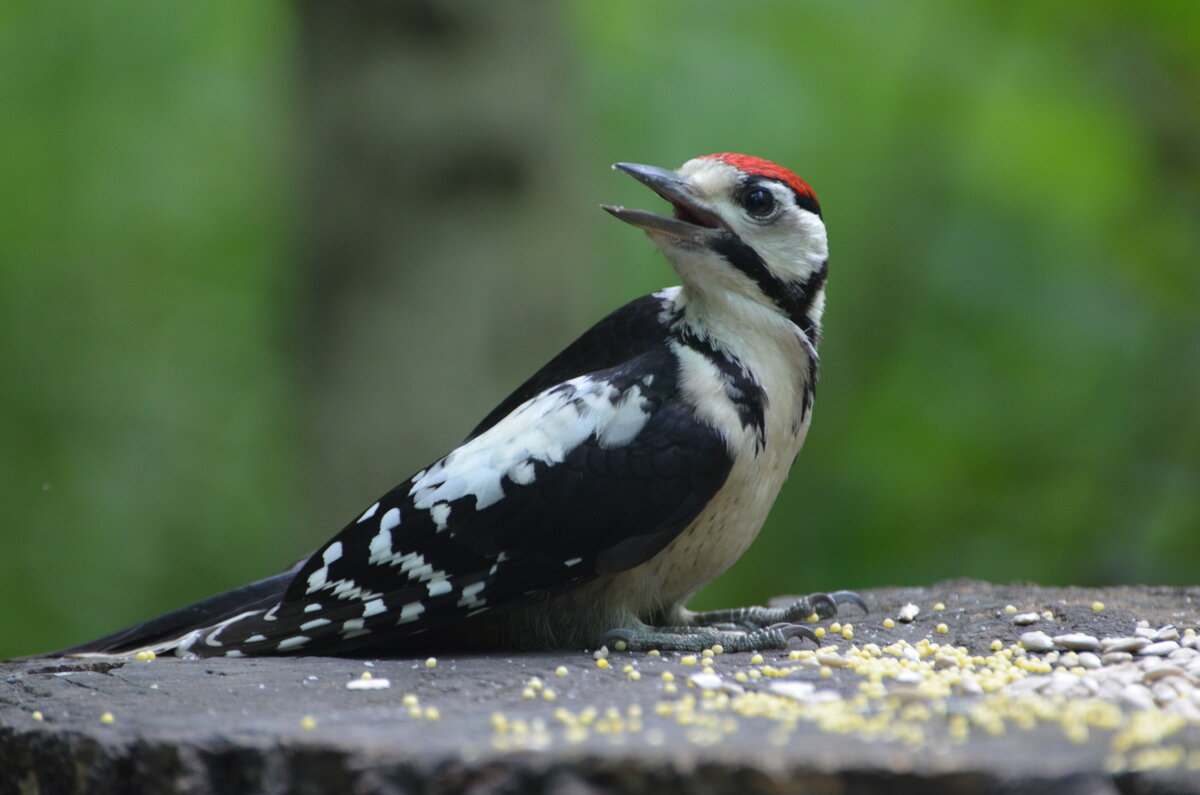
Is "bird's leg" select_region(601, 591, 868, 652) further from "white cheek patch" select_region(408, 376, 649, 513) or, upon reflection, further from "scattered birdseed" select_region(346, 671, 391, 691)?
"scattered birdseed" select_region(346, 671, 391, 691)

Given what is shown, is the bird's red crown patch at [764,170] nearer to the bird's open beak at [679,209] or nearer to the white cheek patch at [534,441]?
the bird's open beak at [679,209]

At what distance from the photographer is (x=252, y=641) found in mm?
2953

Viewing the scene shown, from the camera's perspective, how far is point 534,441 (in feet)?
9.57

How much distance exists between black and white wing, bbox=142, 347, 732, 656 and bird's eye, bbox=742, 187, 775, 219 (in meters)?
0.49

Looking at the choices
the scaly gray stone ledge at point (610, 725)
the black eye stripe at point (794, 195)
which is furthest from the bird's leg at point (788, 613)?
the black eye stripe at point (794, 195)

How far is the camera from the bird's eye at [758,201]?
3148 mm

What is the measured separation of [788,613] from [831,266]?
11.3 feet

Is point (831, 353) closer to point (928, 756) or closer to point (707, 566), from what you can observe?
point (707, 566)

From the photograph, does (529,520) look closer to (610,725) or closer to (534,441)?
(534,441)

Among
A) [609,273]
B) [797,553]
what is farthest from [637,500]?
[609,273]

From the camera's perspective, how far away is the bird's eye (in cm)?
315

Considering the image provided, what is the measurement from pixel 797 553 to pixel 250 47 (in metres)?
3.77

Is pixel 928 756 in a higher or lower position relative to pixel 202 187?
lower

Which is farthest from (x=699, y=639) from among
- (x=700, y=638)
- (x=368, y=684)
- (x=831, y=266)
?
(x=831, y=266)
